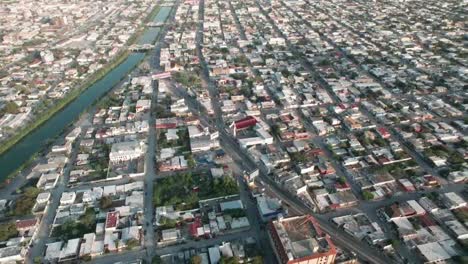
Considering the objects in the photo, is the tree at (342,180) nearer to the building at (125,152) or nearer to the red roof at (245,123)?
the red roof at (245,123)

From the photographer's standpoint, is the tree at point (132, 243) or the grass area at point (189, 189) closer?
the tree at point (132, 243)

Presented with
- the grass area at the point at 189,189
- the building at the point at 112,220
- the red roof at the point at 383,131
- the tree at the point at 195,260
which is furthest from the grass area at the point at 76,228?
the red roof at the point at 383,131

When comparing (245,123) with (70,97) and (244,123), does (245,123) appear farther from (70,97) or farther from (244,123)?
(70,97)

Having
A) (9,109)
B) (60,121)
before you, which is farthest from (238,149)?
(9,109)

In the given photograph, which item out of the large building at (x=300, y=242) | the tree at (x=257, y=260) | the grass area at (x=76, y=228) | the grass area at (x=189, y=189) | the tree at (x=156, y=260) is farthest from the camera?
the grass area at (x=189, y=189)

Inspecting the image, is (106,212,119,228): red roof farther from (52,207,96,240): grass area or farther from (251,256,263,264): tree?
(251,256,263,264): tree

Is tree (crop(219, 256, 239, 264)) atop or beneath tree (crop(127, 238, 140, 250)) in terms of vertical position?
atop

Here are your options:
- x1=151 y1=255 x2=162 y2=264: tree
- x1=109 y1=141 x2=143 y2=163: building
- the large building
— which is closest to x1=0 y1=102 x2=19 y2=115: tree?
x1=109 y1=141 x2=143 y2=163: building
